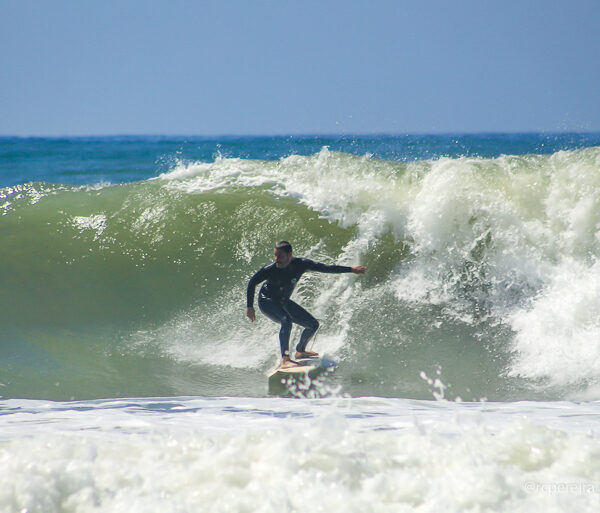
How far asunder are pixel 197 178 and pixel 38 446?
792cm

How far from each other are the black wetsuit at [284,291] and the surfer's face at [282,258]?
7 cm

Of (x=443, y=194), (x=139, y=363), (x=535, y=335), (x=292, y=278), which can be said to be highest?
(x=443, y=194)

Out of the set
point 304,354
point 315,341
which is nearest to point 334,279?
point 315,341

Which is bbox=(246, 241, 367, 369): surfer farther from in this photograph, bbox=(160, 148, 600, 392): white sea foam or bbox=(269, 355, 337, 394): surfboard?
bbox=(160, 148, 600, 392): white sea foam

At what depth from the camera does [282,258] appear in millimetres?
5996

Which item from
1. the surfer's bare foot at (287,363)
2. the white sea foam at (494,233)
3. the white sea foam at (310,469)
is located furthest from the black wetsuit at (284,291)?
the white sea foam at (310,469)

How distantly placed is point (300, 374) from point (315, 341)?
1112mm

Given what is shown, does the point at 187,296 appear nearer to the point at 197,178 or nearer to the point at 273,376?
the point at 273,376

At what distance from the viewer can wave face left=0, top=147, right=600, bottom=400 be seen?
6047mm

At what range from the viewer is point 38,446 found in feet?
10.1

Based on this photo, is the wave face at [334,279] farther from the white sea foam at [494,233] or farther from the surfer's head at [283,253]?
the surfer's head at [283,253]

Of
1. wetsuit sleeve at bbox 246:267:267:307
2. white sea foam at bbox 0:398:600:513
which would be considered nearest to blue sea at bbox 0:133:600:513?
white sea foam at bbox 0:398:600:513

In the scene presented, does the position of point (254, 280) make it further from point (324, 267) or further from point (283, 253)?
point (324, 267)

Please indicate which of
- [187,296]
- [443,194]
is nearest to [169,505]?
[187,296]
